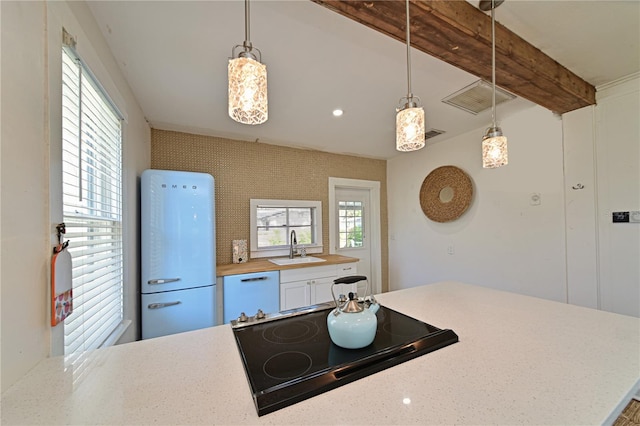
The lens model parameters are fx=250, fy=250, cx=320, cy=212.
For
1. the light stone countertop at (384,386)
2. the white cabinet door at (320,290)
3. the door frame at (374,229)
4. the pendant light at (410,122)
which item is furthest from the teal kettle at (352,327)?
the door frame at (374,229)

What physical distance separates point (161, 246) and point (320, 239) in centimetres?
196

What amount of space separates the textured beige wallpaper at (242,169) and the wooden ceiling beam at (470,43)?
86.3 inches

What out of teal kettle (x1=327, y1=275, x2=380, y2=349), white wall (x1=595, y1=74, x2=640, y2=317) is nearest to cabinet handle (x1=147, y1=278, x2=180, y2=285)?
teal kettle (x1=327, y1=275, x2=380, y2=349)

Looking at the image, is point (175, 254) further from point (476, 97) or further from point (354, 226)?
point (476, 97)

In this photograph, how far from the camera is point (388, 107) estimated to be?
227cm

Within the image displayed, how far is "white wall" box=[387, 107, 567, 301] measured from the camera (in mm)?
2266

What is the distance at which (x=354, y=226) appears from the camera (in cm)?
391

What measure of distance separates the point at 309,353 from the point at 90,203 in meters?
1.29

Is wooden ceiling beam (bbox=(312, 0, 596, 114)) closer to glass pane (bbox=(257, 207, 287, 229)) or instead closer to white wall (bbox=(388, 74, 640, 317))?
white wall (bbox=(388, 74, 640, 317))

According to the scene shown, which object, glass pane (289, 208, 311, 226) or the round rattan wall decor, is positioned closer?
the round rattan wall decor

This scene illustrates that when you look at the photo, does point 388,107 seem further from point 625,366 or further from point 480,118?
point 625,366

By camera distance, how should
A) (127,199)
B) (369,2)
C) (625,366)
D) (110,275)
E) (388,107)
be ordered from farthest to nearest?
(388,107) → (127,199) → (110,275) → (369,2) → (625,366)

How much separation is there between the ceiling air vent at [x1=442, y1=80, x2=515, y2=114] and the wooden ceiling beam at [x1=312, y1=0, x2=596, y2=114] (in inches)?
7.6

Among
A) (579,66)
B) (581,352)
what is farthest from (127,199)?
(579,66)
